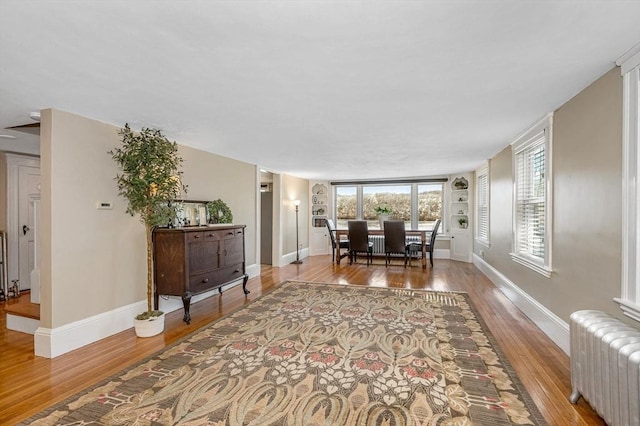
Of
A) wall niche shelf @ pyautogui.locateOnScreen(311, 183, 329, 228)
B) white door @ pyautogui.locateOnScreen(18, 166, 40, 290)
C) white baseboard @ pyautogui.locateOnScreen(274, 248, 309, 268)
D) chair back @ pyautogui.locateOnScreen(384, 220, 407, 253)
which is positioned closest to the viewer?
white door @ pyautogui.locateOnScreen(18, 166, 40, 290)

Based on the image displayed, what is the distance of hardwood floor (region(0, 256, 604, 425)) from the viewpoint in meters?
1.99

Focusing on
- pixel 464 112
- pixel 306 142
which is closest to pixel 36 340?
pixel 306 142

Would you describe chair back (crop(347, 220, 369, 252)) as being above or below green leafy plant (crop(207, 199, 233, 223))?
below

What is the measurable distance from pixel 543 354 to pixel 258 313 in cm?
297

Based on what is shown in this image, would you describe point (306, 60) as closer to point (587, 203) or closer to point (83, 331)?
point (587, 203)

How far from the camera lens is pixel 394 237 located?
681 cm

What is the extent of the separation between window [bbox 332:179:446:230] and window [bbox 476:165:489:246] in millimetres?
1418

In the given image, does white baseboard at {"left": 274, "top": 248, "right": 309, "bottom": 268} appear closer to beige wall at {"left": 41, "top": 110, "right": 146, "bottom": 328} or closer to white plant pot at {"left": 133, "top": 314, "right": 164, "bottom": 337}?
beige wall at {"left": 41, "top": 110, "right": 146, "bottom": 328}

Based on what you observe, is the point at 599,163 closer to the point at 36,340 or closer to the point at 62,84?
the point at 62,84

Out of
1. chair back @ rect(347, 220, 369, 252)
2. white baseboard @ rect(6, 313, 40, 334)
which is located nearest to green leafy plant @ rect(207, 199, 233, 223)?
A: white baseboard @ rect(6, 313, 40, 334)

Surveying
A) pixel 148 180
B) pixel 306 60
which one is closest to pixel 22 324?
pixel 148 180

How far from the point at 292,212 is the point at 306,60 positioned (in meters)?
6.14

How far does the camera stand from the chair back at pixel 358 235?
277 inches

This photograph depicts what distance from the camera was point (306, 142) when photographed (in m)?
4.16
